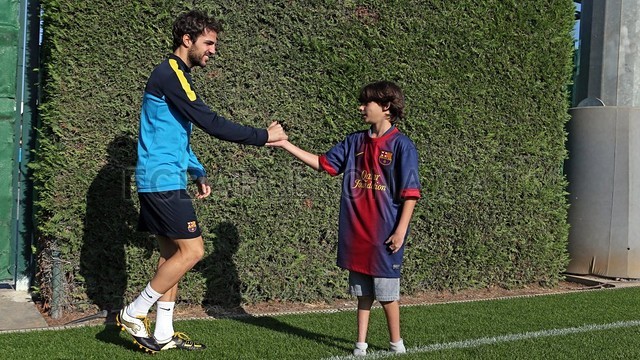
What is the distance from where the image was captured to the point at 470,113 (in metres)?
6.95

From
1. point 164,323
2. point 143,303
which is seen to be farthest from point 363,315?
point 143,303

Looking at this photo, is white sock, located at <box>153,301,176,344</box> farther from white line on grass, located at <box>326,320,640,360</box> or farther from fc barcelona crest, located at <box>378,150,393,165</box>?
fc barcelona crest, located at <box>378,150,393,165</box>

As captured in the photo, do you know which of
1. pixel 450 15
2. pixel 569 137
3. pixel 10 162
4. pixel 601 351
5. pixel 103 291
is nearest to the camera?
pixel 601 351

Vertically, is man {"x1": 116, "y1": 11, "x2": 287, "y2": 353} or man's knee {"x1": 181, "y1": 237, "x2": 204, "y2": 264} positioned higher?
man {"x1": 116, "y1": 11, "x2": 287, "y2": 353}

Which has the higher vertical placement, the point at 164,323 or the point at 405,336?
the point at 164,323

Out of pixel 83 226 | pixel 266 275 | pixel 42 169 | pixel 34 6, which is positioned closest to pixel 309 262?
pixel 266 275

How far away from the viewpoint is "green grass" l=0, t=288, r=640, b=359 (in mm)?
4316

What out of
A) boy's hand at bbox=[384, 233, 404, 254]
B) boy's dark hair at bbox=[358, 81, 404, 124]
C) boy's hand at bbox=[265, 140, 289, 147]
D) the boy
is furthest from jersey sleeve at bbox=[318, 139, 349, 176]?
boy's hand at bbox=[384, 233, 404, 254]

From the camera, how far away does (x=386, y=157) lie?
14.1 ft

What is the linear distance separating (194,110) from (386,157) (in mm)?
1227

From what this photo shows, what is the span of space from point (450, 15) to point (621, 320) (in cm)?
326

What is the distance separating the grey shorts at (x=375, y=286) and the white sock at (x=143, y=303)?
123 centimetres

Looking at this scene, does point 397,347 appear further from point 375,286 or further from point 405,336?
point 405,336

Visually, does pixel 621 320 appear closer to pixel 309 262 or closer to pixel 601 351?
pixel 601 351
